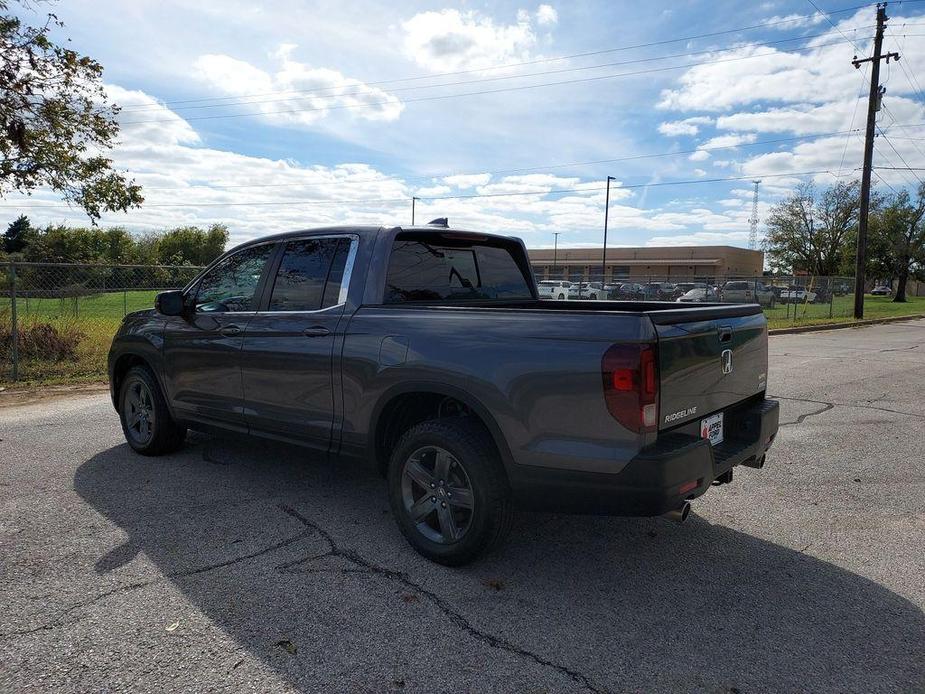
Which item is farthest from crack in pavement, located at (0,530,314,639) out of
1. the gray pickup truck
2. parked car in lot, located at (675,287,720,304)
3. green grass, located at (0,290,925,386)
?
parked car in lot, located at (675,287,720,304)

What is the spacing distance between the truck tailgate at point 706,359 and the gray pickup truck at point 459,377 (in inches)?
0.5

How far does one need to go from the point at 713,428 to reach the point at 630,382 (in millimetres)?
920

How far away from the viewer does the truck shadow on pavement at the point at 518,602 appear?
2.62 metres

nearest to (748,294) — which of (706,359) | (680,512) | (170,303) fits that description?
(706,359)

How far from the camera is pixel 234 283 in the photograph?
16.1 ft

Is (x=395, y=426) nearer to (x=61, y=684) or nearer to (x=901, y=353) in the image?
(x=61, y=684)

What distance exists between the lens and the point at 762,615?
307 centimetres

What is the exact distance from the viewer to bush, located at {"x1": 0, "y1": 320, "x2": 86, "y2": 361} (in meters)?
10.5

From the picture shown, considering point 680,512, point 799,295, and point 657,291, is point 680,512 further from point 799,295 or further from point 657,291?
point 799,295

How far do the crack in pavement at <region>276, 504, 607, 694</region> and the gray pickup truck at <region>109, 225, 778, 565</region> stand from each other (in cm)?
25

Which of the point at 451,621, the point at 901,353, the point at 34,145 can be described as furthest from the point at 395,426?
the point at 901,353

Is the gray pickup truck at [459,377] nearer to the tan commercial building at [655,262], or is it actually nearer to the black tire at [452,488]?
the black tire at [452,488]

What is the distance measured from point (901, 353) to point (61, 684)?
622 inches

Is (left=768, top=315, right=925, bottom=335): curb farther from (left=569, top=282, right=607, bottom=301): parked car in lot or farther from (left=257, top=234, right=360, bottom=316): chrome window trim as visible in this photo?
(left=257, top=234, right=360, bottom=316): chrome window trim
